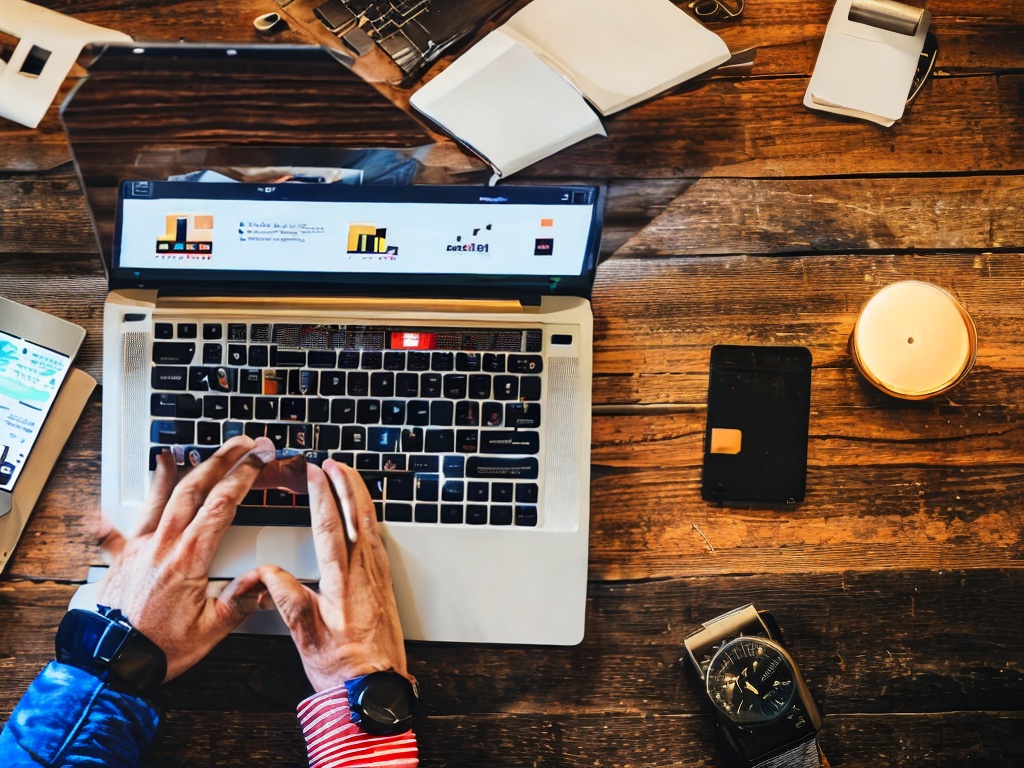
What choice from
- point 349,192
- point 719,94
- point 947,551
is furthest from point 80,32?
point 947,551

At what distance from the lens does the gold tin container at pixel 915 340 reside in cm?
94

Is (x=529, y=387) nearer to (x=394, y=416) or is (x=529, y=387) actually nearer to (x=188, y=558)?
(x=394, y=416)

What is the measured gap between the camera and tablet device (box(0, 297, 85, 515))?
37.4 inches

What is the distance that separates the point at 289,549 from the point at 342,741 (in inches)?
8.5

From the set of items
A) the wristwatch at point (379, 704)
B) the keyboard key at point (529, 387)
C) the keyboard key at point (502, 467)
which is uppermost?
the keyboard key at point (529, 387)

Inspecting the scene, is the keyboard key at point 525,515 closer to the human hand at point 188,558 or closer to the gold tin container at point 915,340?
the human hand at point 188,558

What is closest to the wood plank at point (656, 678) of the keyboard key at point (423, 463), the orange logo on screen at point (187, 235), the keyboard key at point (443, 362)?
the keyboard key at point (423, 463)

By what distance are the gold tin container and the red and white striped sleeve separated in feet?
2.23

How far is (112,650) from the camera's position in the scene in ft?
2.96

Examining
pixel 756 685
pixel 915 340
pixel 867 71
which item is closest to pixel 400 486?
pixel 756 685

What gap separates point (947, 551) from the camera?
0.99 metres

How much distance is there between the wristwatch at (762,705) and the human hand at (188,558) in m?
0.54

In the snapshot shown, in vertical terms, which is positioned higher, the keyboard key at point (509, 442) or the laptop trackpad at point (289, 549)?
the keyboard key at point (509, 442)

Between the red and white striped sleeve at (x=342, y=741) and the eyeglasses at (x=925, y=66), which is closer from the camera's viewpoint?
the red and white striped sleeve at (x=342, y=741)
